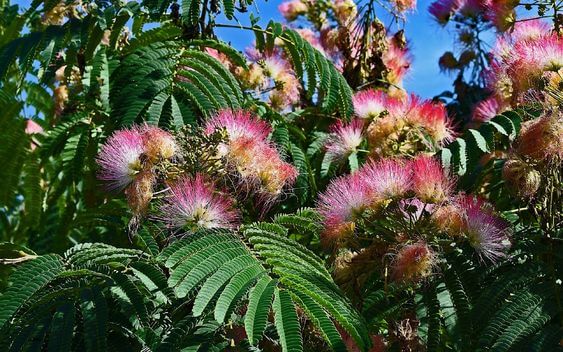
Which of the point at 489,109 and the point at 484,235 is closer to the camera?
the point at 484,235

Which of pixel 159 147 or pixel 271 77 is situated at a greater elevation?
pixel 271 77

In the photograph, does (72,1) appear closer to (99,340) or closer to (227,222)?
(227,222)

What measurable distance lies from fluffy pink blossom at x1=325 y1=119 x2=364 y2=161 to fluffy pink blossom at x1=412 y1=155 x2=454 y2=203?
0.82m

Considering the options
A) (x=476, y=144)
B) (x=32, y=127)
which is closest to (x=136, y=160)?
(x=476, y=144)

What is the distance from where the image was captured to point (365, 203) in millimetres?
2721

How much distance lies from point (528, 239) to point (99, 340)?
1238mm

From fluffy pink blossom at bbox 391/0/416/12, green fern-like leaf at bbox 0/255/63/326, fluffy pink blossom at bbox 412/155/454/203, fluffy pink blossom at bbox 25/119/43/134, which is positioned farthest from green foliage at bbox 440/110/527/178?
fluffy pink blossom at bbox 25/119/43/134

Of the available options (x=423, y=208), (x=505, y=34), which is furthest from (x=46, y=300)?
(x=505, y=34)

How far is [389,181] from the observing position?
271 centimetres

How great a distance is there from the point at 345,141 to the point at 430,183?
909 millimetres

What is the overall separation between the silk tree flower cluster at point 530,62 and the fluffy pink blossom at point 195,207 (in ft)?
3.30

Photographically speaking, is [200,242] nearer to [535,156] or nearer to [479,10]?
[535,156]

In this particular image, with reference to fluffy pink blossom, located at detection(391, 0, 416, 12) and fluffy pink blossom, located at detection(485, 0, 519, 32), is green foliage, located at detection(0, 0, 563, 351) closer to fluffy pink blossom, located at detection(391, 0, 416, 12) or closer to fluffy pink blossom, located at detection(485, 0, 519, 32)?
fluffy pink blossom, located at detection(485, 0, 519, 32)

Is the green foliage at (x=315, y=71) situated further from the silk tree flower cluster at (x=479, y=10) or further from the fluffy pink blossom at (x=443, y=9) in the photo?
the fluffy pink blossom at (x=443, y=9)
